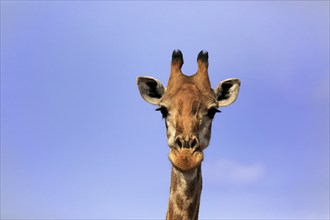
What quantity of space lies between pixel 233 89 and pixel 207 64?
1012 millimetres

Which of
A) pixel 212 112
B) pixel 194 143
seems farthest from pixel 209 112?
pixel 194 143

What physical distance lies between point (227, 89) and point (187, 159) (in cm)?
390

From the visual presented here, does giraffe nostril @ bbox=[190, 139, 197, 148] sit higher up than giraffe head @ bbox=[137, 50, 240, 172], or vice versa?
giraffe head @ bbox=[137, 50, 240, 172]

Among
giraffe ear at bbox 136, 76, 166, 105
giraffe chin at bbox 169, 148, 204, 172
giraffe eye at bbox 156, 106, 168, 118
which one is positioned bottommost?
giraffe chin at bbox 169, 148, 204, 172

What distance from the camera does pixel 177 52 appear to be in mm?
13672

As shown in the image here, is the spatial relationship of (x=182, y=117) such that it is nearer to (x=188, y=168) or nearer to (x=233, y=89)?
(x=188, y=168)

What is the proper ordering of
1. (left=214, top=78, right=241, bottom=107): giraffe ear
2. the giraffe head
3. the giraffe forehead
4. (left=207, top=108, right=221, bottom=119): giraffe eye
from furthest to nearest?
(left=214, top=78, right=241, bottom=107): giraffe ear < (left=207, top=108, right=221, bottom=119): giraffe eye < the giraffe forehead < the giraffe head

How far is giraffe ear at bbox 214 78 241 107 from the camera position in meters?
13.6

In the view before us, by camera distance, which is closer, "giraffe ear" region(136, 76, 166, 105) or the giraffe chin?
the giraffe chin

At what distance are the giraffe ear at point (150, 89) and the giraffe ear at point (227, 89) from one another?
59.8 inches

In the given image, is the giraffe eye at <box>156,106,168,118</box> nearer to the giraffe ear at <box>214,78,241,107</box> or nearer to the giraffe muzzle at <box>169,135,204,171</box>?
the giraffe muzzle at <box>169,135,204,171</box>

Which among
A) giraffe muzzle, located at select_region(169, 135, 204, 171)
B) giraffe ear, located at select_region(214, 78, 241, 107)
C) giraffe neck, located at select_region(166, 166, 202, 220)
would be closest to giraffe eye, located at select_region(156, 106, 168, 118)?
giraffe neck, located at select_region(166, 166, 202, 220)

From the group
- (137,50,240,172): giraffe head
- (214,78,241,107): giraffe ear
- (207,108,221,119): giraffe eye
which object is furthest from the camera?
(214,78,241,107): giraffe ear

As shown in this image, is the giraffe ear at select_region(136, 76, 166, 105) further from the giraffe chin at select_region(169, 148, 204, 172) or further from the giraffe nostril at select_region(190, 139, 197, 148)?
the giraffe chin at select_region(169, 148, 204, 172)
